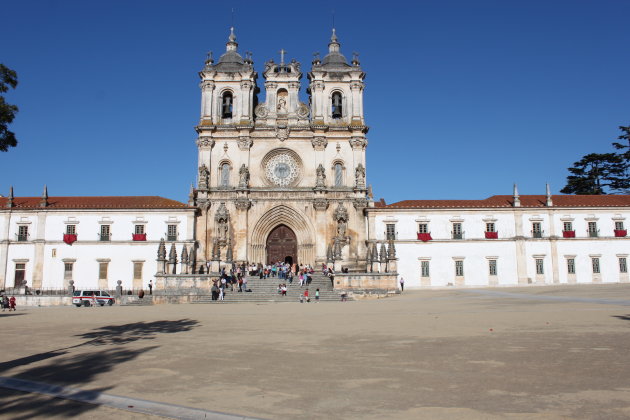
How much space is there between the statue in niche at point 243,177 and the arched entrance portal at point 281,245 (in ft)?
15.6

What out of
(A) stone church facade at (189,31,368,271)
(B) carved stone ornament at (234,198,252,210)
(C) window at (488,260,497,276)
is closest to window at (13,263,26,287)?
(A) stone church facade at (189,31,368,271)

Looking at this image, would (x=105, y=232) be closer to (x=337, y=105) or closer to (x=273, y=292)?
(x=273, y=292)

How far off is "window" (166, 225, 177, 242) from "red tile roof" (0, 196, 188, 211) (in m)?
1.75

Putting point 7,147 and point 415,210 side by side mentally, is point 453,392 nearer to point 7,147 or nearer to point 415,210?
point 7,147

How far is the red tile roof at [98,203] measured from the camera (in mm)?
44459

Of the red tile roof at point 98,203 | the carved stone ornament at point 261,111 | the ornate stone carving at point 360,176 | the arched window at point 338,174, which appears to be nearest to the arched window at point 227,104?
the carved stone ornament at point 261,111

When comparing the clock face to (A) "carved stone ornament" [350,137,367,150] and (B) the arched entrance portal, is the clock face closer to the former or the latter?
(B) the arched entrance portal

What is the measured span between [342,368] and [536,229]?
1582 inches

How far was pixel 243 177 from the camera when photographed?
43.9 meters

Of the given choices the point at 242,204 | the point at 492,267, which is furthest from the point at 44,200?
the point at 492,267

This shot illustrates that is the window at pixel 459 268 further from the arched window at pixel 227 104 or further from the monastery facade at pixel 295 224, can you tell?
the arched window at pixel 227 104

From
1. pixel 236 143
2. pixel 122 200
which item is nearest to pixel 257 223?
pixel 236 143

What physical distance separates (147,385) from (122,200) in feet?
138

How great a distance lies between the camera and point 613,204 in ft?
149
